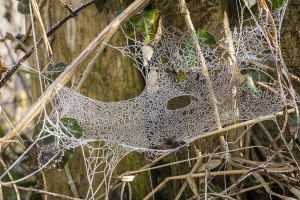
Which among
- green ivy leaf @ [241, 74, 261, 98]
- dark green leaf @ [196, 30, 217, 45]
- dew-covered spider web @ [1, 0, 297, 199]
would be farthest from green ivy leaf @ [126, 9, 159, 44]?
green ivy leaf @ [241, 74, 261, 98]

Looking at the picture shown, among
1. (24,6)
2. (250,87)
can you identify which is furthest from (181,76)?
(24,6)

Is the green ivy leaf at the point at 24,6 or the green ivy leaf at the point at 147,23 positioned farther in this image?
the green ivy leaf at the point at 24,6

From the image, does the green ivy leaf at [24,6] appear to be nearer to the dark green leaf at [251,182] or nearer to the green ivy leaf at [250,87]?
the green ivy leaf at [250,87]

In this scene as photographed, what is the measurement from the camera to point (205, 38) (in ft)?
3.81

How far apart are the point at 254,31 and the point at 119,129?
1.75 feet

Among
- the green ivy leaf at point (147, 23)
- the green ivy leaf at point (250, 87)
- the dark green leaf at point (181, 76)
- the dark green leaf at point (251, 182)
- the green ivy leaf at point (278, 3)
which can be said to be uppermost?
the green ivy leaf at point (147, 23)

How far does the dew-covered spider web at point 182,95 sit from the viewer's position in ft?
3.69

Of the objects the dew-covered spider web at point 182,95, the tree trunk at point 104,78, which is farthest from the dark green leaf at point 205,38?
the tree trunk at point 104,78

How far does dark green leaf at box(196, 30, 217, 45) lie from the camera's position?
1155 mm

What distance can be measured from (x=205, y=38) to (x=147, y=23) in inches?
7.1

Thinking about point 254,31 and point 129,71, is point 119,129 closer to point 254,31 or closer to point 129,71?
point 129,71

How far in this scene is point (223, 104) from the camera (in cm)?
118

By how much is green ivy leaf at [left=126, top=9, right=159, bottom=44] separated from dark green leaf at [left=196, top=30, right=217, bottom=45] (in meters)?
0.13

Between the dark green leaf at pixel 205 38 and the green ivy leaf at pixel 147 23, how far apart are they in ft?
0.44
